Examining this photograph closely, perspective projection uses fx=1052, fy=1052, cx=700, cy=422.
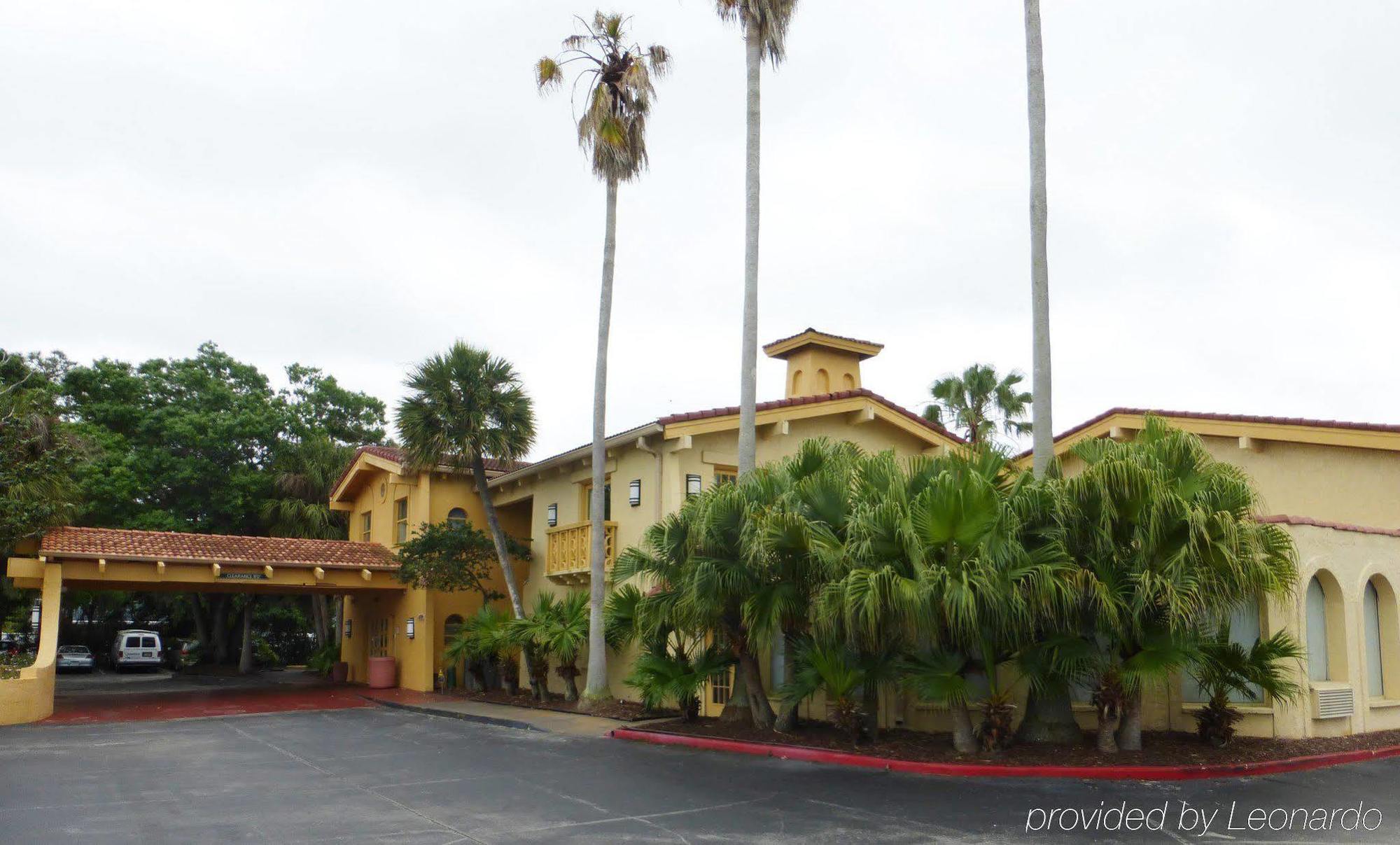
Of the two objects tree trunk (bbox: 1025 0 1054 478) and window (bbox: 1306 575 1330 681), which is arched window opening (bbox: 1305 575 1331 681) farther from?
tree trunk (bbox: 1025 0 1054 478)

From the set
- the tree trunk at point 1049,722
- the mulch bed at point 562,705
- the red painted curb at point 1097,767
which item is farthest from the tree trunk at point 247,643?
the tree trunk at point 1049,722

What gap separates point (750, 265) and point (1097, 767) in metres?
9.65

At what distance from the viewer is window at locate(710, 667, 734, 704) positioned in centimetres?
1869

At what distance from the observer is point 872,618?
12.2 metres

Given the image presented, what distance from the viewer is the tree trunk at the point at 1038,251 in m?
14.4

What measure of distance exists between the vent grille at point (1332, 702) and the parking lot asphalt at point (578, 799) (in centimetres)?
105

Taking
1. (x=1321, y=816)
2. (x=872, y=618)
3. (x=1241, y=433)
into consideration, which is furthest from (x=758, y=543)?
(x=1241, y=433)

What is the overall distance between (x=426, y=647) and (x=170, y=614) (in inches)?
1026

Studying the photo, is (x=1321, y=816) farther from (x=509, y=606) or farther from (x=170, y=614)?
(x=170, y=614)

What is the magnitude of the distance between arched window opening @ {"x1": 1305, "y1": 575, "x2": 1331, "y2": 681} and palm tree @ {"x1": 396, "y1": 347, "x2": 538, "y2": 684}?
54.0 feet

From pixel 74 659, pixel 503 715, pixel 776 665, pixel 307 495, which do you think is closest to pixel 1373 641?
pixel 776 665

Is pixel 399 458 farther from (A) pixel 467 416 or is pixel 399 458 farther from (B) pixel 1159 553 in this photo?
(B) pixel 1159 553

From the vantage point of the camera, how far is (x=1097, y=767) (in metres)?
12.0

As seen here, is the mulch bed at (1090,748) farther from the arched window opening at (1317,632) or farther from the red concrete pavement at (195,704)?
the red concrete pavement at (195,704)
